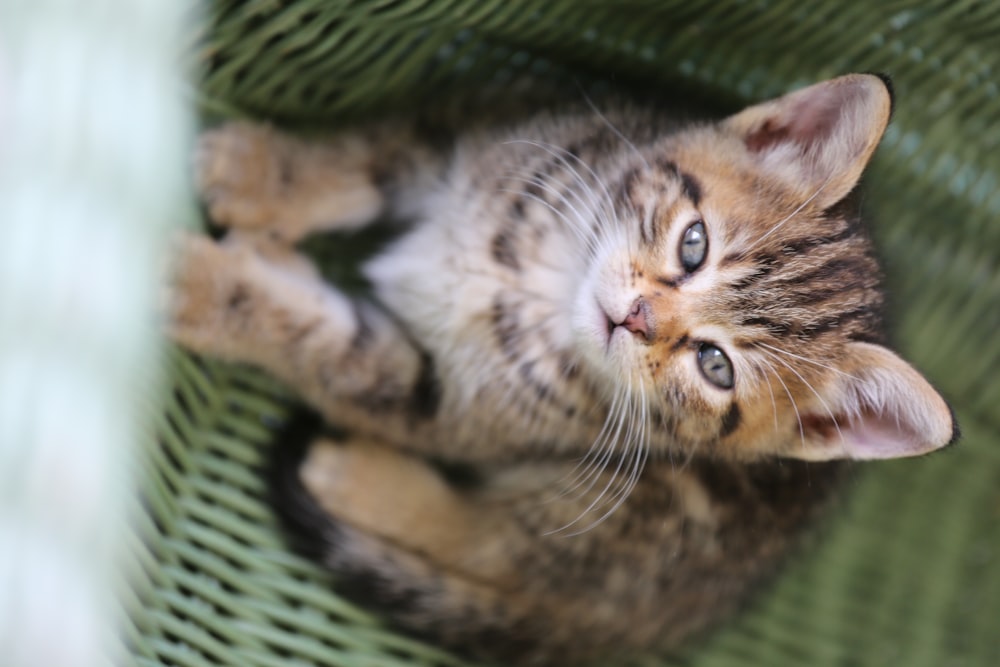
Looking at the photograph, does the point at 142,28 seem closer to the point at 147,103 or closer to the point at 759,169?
the point at 147,103

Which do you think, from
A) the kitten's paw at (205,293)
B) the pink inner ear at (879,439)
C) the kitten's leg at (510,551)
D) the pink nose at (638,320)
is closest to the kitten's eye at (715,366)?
the pink nose at (638,320)

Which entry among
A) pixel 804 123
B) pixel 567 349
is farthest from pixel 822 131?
pixel 567 349

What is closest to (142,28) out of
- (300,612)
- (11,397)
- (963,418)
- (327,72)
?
(11,397)

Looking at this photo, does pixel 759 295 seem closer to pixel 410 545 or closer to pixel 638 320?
pixel 638 320

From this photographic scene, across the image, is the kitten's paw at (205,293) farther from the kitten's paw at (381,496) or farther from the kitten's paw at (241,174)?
the kitten's paw at (381,496)

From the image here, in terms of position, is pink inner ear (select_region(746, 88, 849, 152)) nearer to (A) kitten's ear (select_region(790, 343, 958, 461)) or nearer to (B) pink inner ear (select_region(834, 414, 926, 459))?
(A) kitten's ear (select_region(790, 343, 958, 461))

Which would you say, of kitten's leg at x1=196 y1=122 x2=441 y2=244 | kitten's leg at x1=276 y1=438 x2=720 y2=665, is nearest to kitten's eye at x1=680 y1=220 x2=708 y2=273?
kitten's leg at x1=276 y1=438 x2=720 y2=665

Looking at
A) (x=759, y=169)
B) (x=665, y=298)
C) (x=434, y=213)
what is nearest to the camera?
(x=665, y=298)
